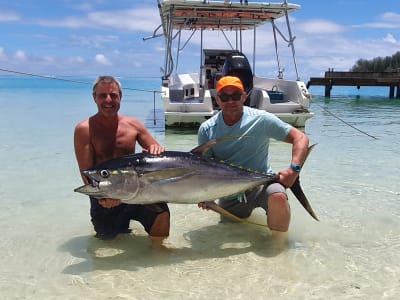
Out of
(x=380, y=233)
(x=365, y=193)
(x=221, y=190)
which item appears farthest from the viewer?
(x=365, y=193)

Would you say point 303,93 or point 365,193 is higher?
point 303,93

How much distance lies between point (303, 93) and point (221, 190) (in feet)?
28.0

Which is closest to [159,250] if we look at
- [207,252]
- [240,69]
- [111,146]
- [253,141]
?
[207,252]

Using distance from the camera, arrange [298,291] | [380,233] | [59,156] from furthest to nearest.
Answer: [59,156]
[380,233]
[298,291]

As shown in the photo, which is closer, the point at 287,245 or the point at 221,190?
the point at 221,190

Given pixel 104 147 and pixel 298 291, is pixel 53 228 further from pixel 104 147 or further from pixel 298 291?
pixel 298 291

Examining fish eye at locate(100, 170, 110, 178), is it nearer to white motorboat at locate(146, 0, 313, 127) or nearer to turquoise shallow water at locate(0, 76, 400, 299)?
turquoise shallow water at locate(0, 76, 400, 299)

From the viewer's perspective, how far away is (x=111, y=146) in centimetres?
366

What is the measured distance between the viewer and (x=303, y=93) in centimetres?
1142

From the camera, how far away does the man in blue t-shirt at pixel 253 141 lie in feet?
12.0

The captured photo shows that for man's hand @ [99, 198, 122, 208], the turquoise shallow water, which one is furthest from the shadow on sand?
man's hand @ [99, 198, 122, 208]

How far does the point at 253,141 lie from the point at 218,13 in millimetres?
9322

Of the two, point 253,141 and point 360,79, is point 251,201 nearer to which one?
point 253,141

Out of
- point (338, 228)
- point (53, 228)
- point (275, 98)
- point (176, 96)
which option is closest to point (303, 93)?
point (275, 98)
